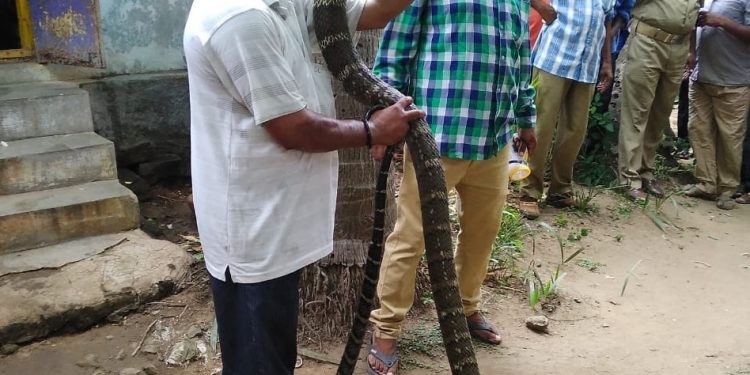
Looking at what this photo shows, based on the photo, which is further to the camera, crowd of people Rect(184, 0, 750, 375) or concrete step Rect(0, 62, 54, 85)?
concrete step Rect(0, 62, 54, 85)

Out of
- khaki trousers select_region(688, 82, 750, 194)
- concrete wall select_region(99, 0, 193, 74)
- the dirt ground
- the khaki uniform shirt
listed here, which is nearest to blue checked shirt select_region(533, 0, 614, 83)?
the khaki uniform shirt

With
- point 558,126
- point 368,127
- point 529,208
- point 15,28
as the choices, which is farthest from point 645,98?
point 15,28

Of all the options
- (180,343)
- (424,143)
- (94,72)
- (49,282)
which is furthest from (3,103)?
(424,143)

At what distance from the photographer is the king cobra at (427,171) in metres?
2.02

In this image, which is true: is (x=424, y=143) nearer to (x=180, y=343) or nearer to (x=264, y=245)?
(x=264, y=245)

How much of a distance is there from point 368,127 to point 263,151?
0.31 m

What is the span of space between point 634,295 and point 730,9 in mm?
3141

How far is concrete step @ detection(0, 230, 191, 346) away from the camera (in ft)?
10.8

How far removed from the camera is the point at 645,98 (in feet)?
19.1

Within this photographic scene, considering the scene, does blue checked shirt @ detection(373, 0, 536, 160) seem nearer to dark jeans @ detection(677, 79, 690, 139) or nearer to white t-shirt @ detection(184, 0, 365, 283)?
white t-shirt @ detection(184, 0, 365, 283)

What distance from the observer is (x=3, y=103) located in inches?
161

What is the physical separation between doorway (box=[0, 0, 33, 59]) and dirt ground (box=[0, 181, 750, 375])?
142 centimetres

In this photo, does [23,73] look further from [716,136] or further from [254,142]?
[716,136]

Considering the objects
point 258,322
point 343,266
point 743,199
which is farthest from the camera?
point 743,199
